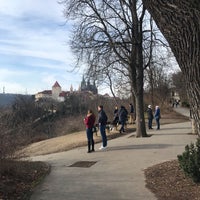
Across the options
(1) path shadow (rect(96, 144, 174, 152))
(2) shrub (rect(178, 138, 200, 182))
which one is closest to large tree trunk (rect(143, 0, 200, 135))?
(2) shrub (rect(178, 138, 200, 182))

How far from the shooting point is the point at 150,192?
30.0ft

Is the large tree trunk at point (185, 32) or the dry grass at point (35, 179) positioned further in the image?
the dry grass at point (35, 179)

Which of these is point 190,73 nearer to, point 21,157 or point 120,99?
point 21,157

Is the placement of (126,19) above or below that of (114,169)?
above

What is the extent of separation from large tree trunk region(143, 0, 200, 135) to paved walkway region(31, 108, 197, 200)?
256 centimetres

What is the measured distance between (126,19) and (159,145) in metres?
7.61

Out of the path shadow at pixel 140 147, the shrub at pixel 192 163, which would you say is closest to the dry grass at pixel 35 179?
the shrub at pixel 192 163

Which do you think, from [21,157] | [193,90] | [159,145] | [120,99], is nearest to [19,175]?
[21,157]

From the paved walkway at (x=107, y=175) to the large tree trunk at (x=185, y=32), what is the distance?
256cm

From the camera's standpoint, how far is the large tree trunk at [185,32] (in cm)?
685

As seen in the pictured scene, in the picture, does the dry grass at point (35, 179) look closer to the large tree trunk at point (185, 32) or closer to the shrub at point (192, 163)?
the shrub at point (192, 163)

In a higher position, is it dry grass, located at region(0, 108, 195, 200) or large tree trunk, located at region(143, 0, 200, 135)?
large tree trunk, located at region(143, 0, 200, 135)

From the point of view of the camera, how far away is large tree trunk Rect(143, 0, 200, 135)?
685cm

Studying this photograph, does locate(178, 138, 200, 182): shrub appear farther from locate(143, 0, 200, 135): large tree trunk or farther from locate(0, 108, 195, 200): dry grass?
locate(143, 0, 200, 135): large tree trunk
